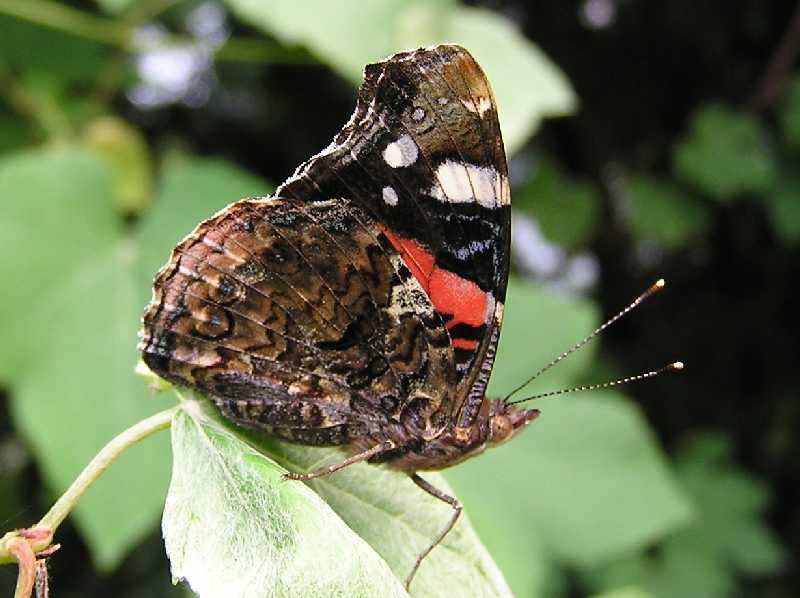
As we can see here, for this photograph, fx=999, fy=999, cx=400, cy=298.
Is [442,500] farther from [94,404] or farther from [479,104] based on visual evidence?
[94,404]

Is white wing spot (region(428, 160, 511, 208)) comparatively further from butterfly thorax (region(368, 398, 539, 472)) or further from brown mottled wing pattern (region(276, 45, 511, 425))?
butterfly thorax (region(368, 398, 539, 472))

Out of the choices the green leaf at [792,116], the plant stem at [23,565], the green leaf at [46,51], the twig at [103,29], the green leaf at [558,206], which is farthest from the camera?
the green leaf at [558,206]

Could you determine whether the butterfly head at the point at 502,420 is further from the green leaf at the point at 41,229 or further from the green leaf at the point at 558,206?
the green leaf at the point at 558,206

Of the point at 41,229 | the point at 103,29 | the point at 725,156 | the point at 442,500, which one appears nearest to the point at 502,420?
the point at 442,500

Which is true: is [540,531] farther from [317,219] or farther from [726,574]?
[317,219]

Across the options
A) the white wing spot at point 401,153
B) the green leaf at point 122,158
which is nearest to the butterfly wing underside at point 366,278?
the white wing spot at point 401,153

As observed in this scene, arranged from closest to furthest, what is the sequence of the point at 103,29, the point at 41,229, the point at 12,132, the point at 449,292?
the point at 449,292
the point at 41,229
the point at 103,29
the point at 12,132

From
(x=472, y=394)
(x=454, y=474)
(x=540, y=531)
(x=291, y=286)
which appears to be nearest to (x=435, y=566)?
(x=472, y=394)
